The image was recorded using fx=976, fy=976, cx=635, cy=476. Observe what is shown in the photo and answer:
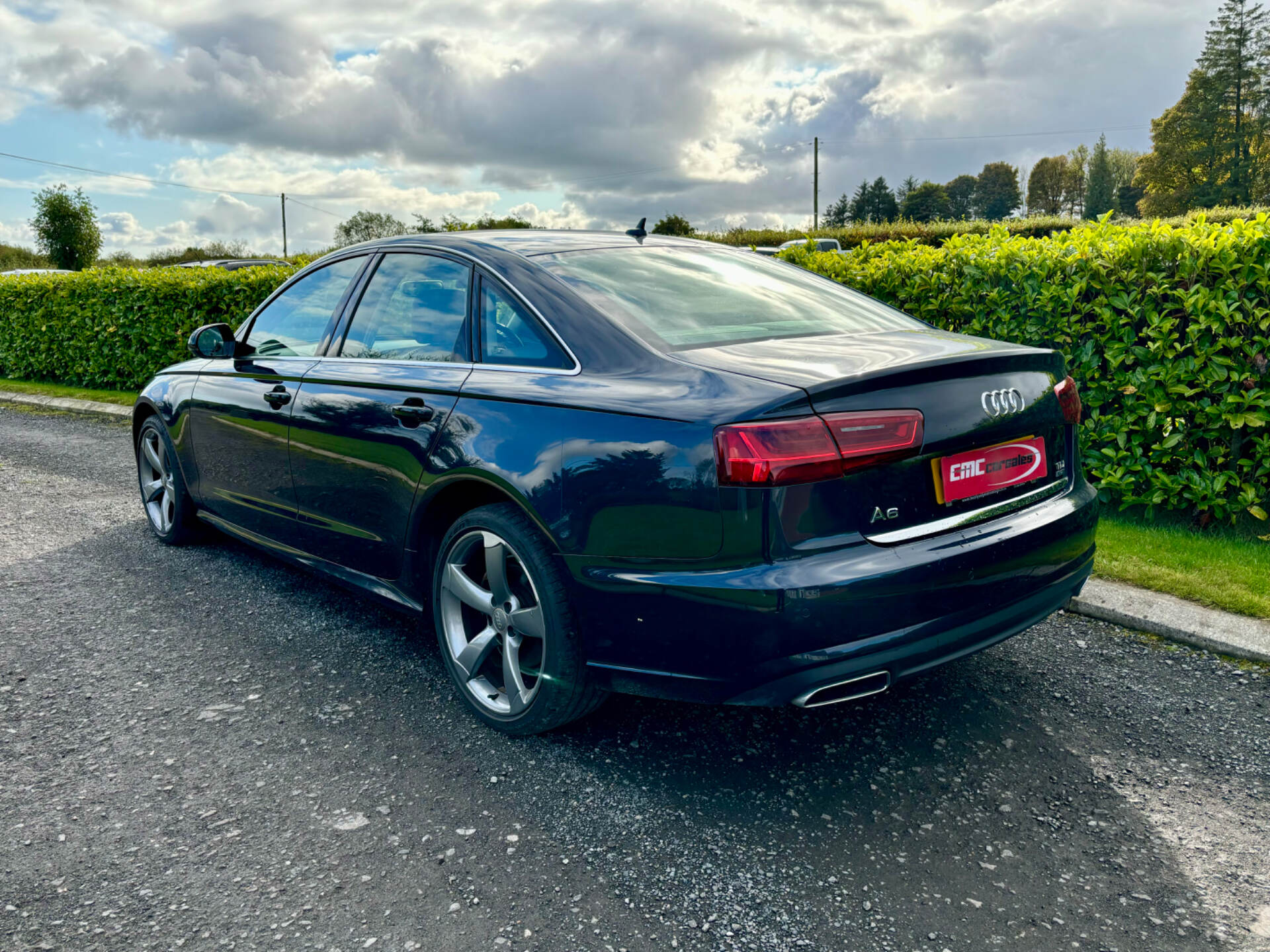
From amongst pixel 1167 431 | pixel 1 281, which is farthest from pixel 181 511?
pixel 1 281

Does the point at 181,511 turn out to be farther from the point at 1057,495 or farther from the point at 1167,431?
the point at 1167,431

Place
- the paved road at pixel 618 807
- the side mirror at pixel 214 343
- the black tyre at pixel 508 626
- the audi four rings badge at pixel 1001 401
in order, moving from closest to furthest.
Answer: the paved road at pixel 618 807 → the audi four rings badge at pixel 1001 401 → the black tyre at pixel 508 626 → the side mirror at pixel 214 343

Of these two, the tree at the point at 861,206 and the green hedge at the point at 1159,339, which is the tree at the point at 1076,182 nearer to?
the tree at the point at 861,206

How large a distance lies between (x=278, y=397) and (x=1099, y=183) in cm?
10915

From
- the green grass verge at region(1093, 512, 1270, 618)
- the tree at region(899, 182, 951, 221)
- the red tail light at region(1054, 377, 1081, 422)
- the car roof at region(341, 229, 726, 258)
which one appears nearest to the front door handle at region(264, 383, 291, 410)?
the car roof at region(341, 229, 726, 258)

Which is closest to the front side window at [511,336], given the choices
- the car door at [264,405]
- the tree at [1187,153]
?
the car door at [264,405]

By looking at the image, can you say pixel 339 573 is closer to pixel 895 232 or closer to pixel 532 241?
pixel 532 241

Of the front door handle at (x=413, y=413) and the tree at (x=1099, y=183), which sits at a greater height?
the tree at (x=1099, y=183)

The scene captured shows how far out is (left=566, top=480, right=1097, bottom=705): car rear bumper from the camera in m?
2.44

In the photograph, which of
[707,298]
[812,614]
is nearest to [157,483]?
[707,298]

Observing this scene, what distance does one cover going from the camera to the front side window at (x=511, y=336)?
3.06 m

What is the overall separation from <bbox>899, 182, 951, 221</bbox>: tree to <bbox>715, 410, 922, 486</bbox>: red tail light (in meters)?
117

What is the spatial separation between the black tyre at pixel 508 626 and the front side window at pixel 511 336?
18.9 inches

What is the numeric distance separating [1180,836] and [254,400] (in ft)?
12.5
